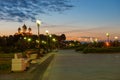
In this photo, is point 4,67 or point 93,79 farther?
point 4,67

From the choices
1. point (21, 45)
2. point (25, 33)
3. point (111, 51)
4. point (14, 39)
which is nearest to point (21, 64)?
point (111, 51)

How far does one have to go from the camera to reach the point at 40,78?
17.2 m

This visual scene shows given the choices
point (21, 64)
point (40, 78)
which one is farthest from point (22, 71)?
point (40, 78)

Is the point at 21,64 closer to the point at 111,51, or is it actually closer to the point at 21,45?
the point at 111,51

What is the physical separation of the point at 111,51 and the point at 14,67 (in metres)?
A: 46.6

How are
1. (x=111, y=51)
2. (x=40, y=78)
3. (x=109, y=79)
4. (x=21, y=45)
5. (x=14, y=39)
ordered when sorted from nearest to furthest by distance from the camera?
(x=109, y=79), (x=40, y=78), (x=111, y=51), (x=21, y=45), (x=14, y=39)

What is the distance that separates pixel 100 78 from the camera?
16250mm

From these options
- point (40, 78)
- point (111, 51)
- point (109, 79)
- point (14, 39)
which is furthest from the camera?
point (14, 39)

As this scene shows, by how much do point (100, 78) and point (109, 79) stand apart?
0.66 meters

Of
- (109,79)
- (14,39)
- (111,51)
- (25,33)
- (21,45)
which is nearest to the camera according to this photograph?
(109,79)

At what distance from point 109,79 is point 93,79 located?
0.78m

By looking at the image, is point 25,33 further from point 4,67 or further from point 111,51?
point 4,67

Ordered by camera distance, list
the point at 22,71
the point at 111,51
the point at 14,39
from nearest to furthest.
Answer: the point at 22,71
the point at 111,51
the point at 14,39

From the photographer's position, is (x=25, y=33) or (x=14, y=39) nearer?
(x=14, y=39)
